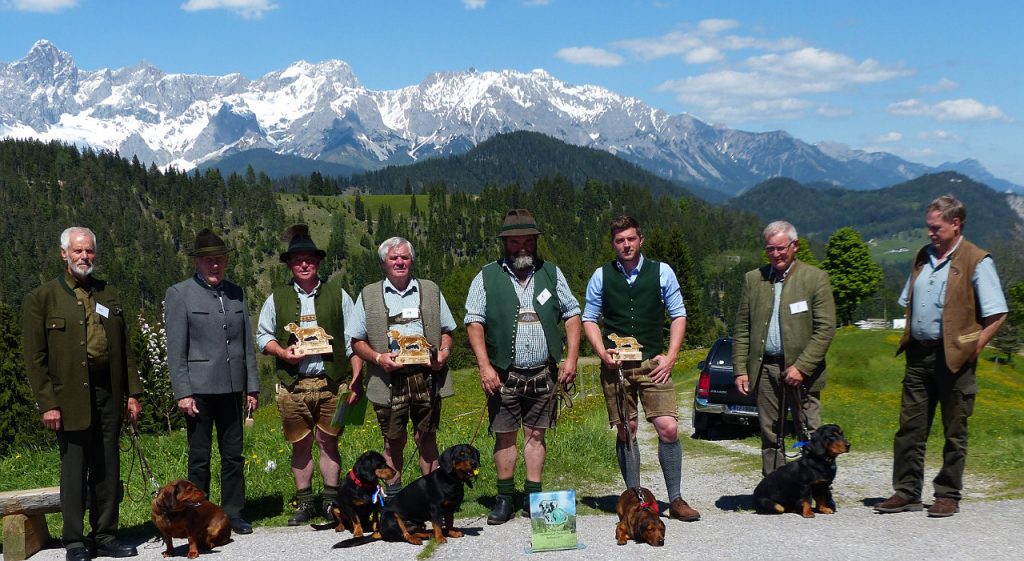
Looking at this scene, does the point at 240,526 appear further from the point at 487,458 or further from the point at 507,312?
the point at 487,458

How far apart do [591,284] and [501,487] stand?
1.95m

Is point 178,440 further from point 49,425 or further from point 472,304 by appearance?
point 472,304

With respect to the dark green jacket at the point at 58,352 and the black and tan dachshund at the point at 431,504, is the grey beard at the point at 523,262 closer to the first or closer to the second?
the black and tan dachshund at the point at 431,504

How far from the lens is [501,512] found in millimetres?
6828

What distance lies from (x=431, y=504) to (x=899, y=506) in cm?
399

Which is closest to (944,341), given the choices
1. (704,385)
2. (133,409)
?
(133,409)

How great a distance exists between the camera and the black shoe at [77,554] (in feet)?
20.3

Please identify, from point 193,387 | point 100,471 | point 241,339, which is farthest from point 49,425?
point 241,339

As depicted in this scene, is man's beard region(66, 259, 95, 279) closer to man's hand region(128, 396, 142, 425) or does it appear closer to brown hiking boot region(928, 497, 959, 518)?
man's hand region(128, 396, 142, 425)

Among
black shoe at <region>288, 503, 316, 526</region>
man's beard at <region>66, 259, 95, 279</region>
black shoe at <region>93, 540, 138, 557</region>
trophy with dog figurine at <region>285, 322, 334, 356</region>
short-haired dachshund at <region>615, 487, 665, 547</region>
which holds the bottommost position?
black shoe at <region>288, 503, 316, 526</region>

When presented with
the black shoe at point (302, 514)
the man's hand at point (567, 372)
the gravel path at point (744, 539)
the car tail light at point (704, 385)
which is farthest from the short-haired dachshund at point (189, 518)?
the car tail light at point (704, 385)

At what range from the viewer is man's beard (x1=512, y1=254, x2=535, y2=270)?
6719 millimetres

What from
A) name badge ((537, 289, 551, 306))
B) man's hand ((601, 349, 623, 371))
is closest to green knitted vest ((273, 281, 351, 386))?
name badge ((537, 289, 551, 306))

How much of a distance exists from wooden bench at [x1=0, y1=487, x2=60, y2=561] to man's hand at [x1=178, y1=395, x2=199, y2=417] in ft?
3.67
